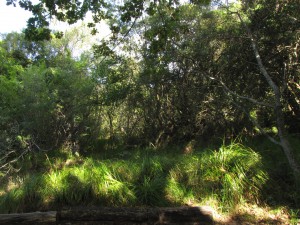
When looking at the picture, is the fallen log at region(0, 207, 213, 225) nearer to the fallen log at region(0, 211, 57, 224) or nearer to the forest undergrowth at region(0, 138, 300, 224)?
the fallen log at region(0, 211, 57, 224)

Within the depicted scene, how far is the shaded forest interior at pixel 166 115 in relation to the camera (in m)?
Answer: 5.76

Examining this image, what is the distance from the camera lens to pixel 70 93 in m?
10.1

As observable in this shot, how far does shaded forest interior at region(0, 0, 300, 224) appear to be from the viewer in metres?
5.76

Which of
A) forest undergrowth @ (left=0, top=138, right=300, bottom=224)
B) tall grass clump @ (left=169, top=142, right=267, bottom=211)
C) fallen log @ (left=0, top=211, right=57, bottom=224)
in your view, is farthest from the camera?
tall grass clump @ (left=169, top=142, right=267, bottom=211)

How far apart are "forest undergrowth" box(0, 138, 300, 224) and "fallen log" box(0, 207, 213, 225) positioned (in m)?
0.61

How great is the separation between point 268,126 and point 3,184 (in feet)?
27.2

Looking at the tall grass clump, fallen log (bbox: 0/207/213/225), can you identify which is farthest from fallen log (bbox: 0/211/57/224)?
the tall grass clump

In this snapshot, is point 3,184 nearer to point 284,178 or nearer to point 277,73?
point 284,178

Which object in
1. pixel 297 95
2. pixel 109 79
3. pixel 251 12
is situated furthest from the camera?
pixel 109 79

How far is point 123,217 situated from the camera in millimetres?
4926

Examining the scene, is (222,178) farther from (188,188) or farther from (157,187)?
(157,187)

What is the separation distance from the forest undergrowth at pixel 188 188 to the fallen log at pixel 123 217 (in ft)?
2.01

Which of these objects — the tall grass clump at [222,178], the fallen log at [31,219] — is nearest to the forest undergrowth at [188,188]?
the tall grass clump at [222,178]

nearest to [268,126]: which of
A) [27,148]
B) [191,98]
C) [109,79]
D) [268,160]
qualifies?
[191,98]
